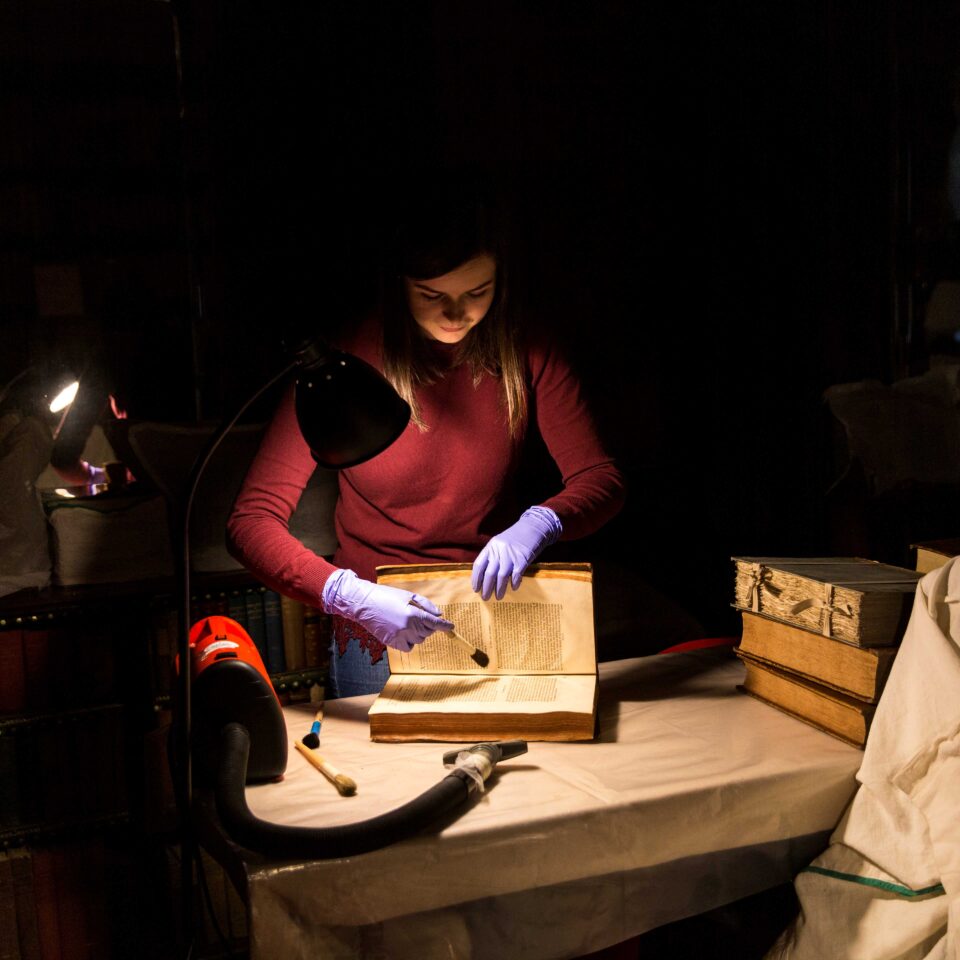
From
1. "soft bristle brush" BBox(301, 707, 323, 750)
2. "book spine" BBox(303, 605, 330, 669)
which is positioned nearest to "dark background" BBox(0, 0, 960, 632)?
"book spine" BBox(303, 605, 330, 669)

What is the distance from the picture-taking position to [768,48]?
3061mm

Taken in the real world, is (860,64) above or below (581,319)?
above

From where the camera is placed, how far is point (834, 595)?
1461mm

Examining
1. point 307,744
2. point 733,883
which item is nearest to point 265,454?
point 307,744

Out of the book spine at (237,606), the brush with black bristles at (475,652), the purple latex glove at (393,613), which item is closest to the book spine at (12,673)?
the book spine at (237,606)

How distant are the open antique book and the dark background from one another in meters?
1.38

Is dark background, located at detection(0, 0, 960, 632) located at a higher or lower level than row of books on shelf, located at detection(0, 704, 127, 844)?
higher

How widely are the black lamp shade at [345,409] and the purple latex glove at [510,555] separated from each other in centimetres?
34

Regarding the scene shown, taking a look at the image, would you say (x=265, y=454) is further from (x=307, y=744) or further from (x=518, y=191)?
(x=518, y=191)

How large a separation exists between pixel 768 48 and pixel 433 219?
1757 mm

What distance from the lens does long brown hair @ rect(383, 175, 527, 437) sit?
188 centimetres

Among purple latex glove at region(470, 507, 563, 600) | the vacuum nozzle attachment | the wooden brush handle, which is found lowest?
the wooden brush handle

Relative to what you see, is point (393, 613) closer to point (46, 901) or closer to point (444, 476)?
point (444, 476)

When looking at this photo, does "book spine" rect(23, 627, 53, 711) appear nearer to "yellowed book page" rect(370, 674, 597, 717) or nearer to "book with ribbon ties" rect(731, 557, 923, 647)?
"yellowed book page" rect(370, 674, 597, 717)
